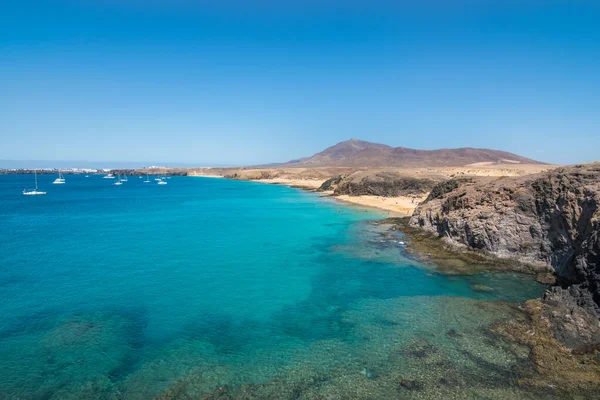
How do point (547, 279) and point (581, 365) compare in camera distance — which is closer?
point (581, 365)

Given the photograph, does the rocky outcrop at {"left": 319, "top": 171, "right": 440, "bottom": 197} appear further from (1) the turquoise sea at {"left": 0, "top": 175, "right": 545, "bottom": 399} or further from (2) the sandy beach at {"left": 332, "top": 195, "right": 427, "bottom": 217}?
(1) the turquoise sea at {"left": 0, "top": 175, "right": 545, "bottom": 399}

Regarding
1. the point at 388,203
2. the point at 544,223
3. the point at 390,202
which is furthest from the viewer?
the point at 390,202

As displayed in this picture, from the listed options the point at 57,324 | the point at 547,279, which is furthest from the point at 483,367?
the point at 57,324

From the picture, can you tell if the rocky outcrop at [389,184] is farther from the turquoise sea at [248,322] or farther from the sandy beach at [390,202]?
the turquoise sea at [248,322]

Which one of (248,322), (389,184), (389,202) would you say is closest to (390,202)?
(389,202)

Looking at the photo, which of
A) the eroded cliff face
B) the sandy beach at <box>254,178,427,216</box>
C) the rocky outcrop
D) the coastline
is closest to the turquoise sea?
the eroded cliff face

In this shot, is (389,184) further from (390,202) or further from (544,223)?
(544,223)

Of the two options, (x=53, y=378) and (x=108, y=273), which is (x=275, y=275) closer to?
(x=108, y=273)
